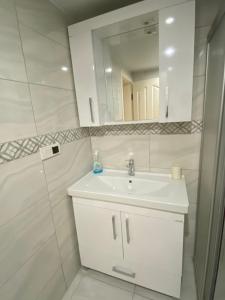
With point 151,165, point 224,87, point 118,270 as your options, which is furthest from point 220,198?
point 118,270

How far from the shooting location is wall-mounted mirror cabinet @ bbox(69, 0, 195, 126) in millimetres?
940

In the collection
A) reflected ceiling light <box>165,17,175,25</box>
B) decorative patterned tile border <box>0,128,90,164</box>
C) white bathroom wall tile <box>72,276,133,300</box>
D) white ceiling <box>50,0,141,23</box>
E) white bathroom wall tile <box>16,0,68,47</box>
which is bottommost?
white bathroom wall tile <box>72,276,133,300</box>

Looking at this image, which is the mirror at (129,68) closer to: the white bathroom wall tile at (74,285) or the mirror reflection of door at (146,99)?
the mirror reflection of door at (146,99)

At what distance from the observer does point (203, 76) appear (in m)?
1.11

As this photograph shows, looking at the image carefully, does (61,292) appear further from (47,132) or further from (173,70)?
(173,70)

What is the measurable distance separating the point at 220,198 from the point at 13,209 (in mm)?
1050

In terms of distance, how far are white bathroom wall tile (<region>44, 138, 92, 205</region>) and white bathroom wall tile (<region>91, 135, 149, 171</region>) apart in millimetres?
148

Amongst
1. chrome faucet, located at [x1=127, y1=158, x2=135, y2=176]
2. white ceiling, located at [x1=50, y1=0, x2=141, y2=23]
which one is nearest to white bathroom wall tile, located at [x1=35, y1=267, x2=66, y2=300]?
chrome faucet, located at [x1=127, y1=158, x2=135, y2=176]

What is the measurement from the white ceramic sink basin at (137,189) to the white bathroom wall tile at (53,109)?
50cm

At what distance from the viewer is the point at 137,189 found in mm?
1324

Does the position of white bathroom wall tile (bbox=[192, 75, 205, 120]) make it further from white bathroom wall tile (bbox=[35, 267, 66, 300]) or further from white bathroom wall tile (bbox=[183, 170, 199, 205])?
white bathroom wall tile (bbox=[35, 267, 66, 300])

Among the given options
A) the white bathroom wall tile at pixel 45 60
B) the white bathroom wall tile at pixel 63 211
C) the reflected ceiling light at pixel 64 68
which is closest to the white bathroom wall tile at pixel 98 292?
the white bathroom wall tile at pixel 63 211

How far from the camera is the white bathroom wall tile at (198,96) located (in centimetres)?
113

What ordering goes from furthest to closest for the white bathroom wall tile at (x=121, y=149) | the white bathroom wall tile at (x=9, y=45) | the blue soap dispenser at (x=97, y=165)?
the blue soap dispenser at (x=97, y=165)
the white bathroom wall tile at (x=121, y=149)
the white bathroom wall tile at (x=9, y=45)
